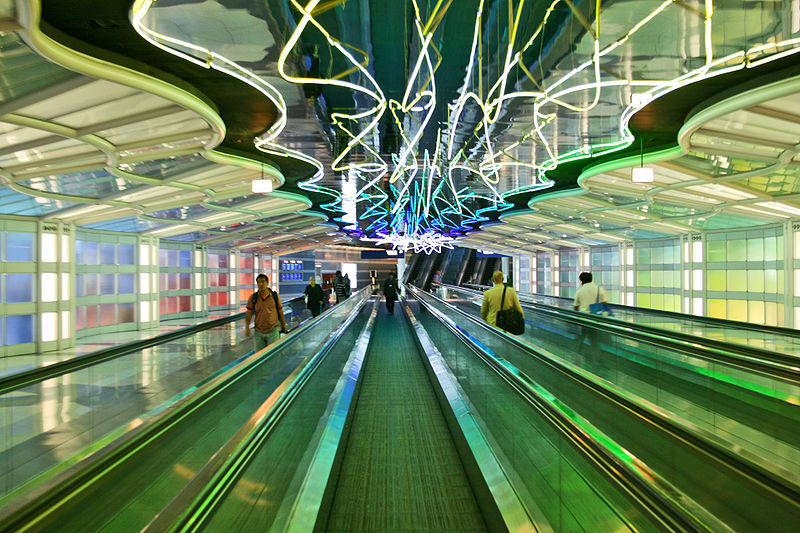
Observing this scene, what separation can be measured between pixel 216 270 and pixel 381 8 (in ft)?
78.0

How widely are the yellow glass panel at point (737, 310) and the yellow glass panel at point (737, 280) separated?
0.45 metres

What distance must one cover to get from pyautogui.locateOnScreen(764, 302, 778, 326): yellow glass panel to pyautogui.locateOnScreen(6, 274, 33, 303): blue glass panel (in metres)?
22.2

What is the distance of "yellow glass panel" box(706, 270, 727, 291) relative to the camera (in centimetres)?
1656

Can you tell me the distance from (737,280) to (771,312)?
1.65 metres

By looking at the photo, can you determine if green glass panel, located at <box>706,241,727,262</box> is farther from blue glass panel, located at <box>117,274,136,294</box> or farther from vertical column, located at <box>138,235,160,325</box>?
blue glass panel, located at <box>117,274,136,294</box>

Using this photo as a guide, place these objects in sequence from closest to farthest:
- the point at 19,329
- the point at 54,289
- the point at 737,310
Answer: the point at 19,329 → the point at 54,289 → the point at 737,310

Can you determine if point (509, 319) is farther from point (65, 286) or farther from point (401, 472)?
point (65, 286)

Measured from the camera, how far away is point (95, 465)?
1.90 metres

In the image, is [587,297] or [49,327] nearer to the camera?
[587,297]

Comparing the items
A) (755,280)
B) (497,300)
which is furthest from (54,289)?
(755,280)

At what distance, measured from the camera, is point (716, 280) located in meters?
16.7

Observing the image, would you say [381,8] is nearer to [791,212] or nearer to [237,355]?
[237,355]

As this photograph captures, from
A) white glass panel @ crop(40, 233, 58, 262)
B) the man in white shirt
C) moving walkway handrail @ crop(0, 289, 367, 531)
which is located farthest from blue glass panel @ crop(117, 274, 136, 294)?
moving walkway handrail @ crop(0, 289, 367, 531)

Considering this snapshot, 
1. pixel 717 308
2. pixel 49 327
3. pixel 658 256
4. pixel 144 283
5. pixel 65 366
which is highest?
pixel 658 256
